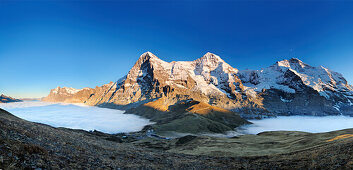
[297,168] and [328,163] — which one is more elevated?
[328,163]

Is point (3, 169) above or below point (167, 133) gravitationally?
above

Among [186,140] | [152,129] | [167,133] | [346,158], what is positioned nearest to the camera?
[346,158]

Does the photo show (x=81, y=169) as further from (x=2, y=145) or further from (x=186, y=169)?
(x=186, y=169)

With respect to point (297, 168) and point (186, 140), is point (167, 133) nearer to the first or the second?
point (186, 140)

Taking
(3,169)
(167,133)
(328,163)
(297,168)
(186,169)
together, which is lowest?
(167,133)

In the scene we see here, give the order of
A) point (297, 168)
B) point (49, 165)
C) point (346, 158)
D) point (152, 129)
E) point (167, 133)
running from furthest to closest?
point (152, 129) < point (167, 133) < point (297, 168) < point (346, 158) < point (49, 165)

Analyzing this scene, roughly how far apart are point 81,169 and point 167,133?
491ft

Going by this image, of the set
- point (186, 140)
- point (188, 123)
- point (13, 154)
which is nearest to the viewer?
point (13, 154)

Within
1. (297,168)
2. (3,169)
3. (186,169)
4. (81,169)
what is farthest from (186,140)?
(3,169)

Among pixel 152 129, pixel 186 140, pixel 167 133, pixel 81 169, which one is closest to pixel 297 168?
pixel 81 169

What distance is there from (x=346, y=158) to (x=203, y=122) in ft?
587

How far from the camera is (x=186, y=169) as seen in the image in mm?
24516

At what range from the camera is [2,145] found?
1133 centimetres

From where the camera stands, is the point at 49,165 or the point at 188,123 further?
the point at 188,123
